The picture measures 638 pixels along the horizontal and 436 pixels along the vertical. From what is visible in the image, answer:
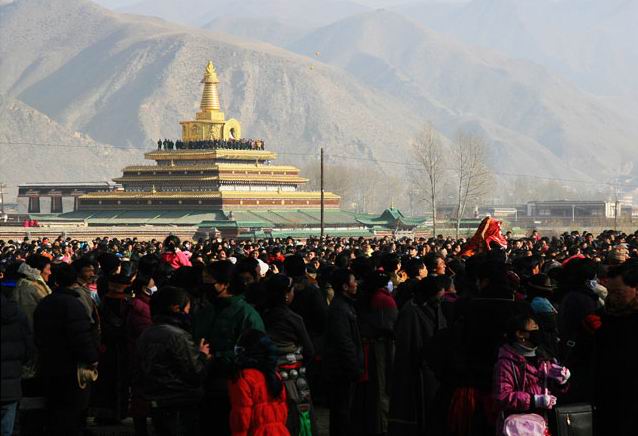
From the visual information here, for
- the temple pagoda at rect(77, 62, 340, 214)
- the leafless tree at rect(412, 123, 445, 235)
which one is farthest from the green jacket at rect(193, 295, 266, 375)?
the leafless tree at rect(412, 123, 445, 235)

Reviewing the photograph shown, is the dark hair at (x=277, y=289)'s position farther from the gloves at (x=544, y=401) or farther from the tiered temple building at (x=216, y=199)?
the tiered temple building at (x=216, y=199)

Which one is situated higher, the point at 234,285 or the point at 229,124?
the point at 229,124

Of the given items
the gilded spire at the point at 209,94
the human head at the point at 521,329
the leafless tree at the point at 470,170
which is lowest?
the human head at the point at 521,329

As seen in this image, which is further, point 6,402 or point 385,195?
point 385,195

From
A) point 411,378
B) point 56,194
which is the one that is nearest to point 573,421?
point 411,378

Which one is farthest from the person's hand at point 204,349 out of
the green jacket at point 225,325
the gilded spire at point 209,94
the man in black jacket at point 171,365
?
the gilded spire at point 209,94

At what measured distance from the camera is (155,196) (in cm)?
6975

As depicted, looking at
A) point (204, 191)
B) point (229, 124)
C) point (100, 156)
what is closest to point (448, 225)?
point (229, 124)

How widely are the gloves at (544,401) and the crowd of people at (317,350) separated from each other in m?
0.01

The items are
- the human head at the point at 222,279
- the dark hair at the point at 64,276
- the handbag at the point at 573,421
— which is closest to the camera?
the handbag at the point at 573,421

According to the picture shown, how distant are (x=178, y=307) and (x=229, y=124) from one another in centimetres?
6729

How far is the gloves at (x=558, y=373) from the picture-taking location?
1078cm

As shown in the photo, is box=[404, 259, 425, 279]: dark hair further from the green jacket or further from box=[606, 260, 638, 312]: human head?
box=[606, 260, 638, 312]: human head

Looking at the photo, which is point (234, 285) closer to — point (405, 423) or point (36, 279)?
point (405, 423)
